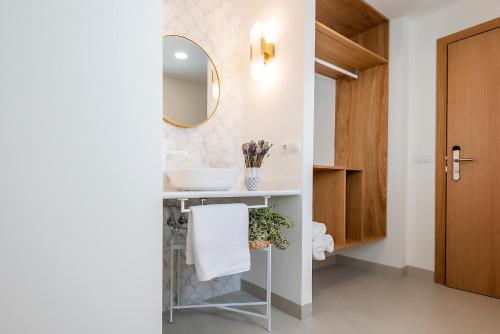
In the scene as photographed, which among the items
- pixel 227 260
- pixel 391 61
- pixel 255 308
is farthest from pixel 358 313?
pixel 391 61

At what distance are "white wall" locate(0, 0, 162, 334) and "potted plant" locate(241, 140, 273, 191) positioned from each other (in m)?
0.67

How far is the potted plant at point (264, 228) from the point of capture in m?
1.66

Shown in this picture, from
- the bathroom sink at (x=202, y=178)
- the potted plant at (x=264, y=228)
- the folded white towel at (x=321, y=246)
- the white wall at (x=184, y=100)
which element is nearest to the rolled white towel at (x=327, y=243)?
the folded white towel at (x=321, y=246)

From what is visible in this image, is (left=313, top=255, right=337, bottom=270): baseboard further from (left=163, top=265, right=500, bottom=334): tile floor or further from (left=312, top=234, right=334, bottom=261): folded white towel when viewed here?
(left=312, top=234, right=334, bottom=261): folded white towel

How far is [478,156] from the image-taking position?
2.24m

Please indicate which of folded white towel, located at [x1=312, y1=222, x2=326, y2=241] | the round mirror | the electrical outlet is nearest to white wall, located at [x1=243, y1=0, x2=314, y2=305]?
the electrical outlet

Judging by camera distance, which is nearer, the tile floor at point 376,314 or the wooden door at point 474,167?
the tile floor at point 376,314

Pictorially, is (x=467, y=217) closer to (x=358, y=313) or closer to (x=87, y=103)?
(x=358, y=313)

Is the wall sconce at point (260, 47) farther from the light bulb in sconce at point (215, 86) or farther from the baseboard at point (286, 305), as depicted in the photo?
the baseboard at point (286, 305)

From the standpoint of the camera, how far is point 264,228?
170 centimetres

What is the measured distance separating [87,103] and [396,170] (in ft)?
8.04

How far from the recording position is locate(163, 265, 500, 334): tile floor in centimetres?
169

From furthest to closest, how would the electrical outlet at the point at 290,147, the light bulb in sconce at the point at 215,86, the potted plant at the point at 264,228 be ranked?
the light bulb in sconce at the point at 215,86 → the electrical outlet at the point at 290,147 → the potted plant at the point at 264,228

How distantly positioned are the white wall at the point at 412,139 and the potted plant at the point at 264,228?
1.38 meters
